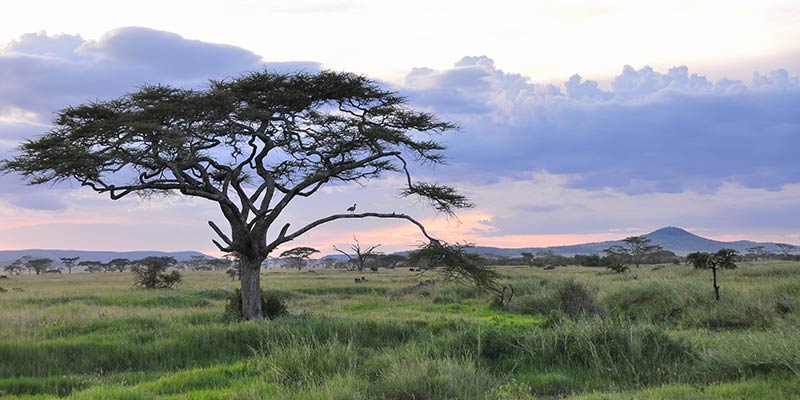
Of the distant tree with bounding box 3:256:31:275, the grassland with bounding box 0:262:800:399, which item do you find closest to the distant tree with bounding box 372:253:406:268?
the distant tree with bounding box 3:256:31:275

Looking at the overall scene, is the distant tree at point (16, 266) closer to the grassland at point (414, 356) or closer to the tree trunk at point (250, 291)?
the grassland at point (414, 356)

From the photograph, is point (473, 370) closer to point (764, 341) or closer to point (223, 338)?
point (764, 341)

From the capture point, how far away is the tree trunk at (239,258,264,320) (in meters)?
22.7

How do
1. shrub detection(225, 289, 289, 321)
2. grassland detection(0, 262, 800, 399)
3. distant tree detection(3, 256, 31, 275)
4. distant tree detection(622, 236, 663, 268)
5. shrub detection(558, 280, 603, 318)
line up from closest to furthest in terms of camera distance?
1. grassland detection(0, 262, 800, 399)
2. shrub detection(225, 289, 289, 321)
3. shrub detection(558, 280, 603, 318)
4. distant tree detection(622, 236, 663, 268)
5. distant tree detection(3, 256, 31, 275)

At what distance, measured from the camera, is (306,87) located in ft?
84.6

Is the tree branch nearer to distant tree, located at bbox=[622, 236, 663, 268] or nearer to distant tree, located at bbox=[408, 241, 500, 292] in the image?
distant tree, located at bbox=[408, 241, 500, 292]

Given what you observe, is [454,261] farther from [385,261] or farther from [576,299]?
[385,261]

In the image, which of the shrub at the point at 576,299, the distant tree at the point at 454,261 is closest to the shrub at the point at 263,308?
the distant tree at the point at 454,261

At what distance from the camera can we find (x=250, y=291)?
22891mm

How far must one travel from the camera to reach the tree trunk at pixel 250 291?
22.7 meters

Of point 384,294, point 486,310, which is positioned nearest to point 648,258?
point 384,294

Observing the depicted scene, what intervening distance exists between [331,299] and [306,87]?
14.0m

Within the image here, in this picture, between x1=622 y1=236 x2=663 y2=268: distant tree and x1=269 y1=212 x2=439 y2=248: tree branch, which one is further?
x1=622 y1=236 x2=663 y2=268: distant tree

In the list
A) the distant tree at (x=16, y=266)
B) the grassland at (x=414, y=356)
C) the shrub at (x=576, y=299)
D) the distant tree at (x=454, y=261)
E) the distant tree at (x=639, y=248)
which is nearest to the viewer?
the grassland at (x=414, y=356)
